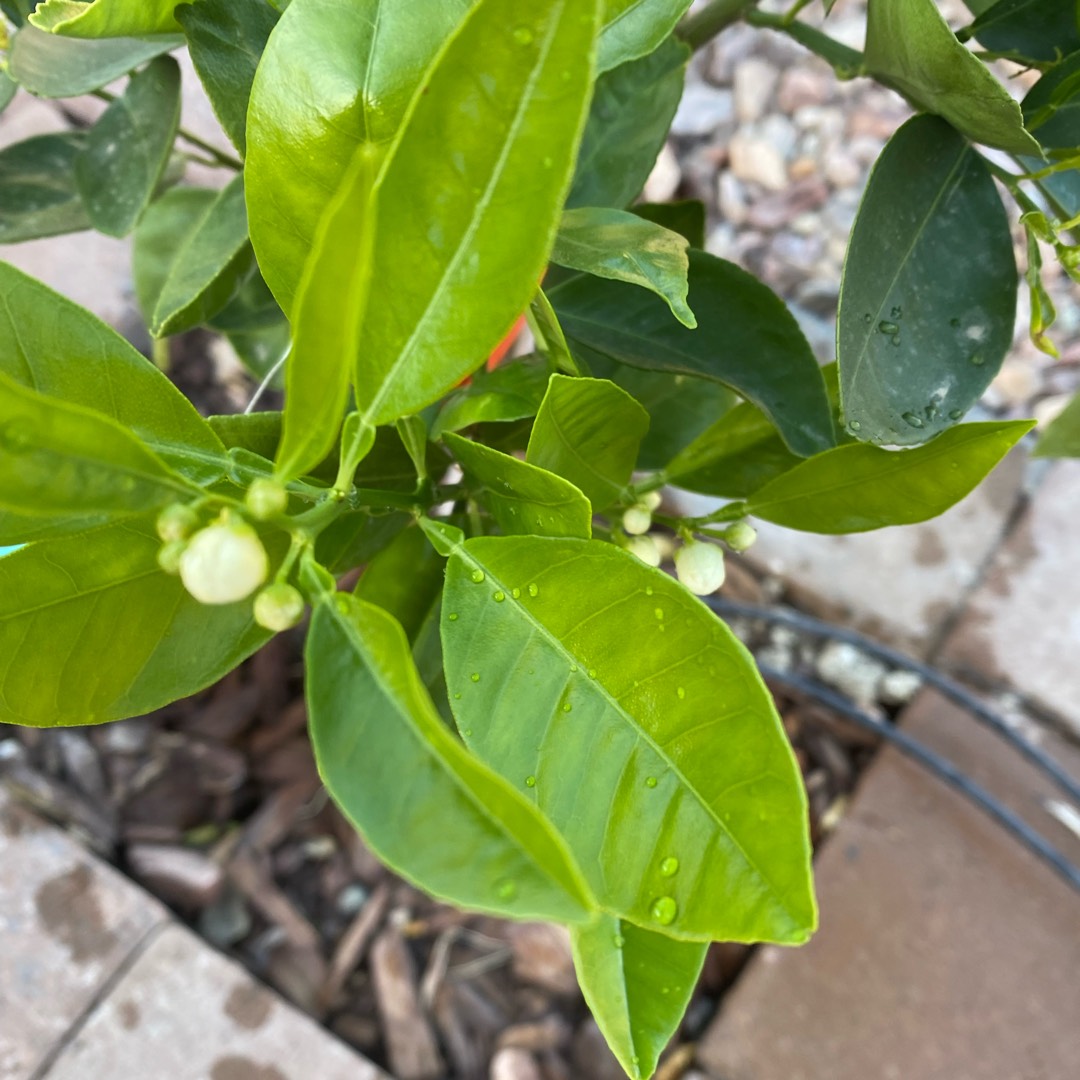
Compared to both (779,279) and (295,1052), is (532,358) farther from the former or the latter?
(779,279)

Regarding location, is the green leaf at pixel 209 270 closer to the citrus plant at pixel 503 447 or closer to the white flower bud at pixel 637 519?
the citrus plant at pixel 503 447

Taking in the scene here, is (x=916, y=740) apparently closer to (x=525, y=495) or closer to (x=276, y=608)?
(x=525, y=495)

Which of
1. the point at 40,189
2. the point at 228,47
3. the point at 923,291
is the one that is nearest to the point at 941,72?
the point at 923,291

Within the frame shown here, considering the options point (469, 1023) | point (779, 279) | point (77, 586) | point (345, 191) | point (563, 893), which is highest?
point (345, 191)

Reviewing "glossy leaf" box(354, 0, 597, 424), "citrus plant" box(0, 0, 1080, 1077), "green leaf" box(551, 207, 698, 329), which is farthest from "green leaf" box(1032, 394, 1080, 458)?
"glossy leaf" box(354, 0, 597, 424)

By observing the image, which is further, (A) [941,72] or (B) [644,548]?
(B) [644,548]

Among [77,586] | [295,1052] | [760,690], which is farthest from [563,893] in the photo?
[295,1052]
